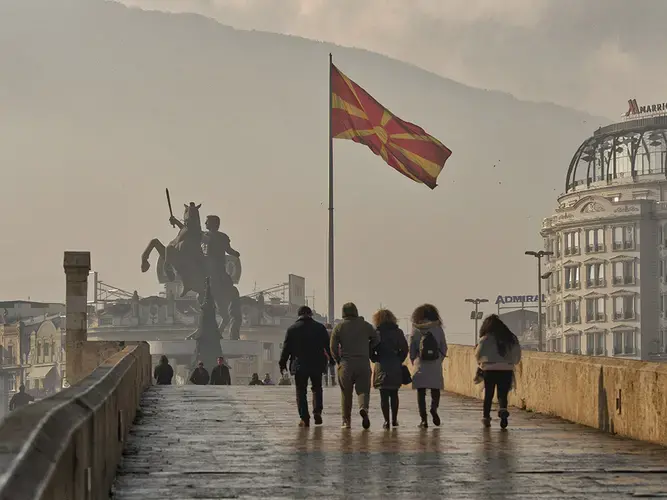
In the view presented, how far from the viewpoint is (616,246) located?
152m

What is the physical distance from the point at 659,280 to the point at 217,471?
140886mm

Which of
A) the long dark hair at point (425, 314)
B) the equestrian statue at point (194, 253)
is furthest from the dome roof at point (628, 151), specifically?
the long dark hair at point (425, 314)

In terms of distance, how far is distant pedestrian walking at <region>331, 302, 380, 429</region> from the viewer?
1784 centimetres

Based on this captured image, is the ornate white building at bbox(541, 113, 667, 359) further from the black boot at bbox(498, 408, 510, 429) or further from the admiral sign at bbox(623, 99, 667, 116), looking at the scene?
the black boot at bbox(498, 408, 510, 429)

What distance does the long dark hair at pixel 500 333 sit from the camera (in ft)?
58.2

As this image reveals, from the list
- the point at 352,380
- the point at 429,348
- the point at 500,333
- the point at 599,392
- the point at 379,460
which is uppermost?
the point at 500,333

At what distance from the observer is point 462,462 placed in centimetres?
1331

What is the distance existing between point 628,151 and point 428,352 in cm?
13860

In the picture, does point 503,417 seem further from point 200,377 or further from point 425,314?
point 200,377

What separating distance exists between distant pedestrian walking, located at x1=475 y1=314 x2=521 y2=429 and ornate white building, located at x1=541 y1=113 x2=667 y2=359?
129539 millimetres

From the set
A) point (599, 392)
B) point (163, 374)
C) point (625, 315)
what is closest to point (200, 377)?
point (163, 374)

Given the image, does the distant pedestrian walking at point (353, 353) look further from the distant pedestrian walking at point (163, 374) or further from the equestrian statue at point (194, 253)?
the equestrian statue at point (194, 253)

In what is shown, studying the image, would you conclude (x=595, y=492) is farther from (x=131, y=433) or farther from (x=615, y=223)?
(x=615, y=223)

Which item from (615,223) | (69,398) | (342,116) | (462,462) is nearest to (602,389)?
(462,462)
